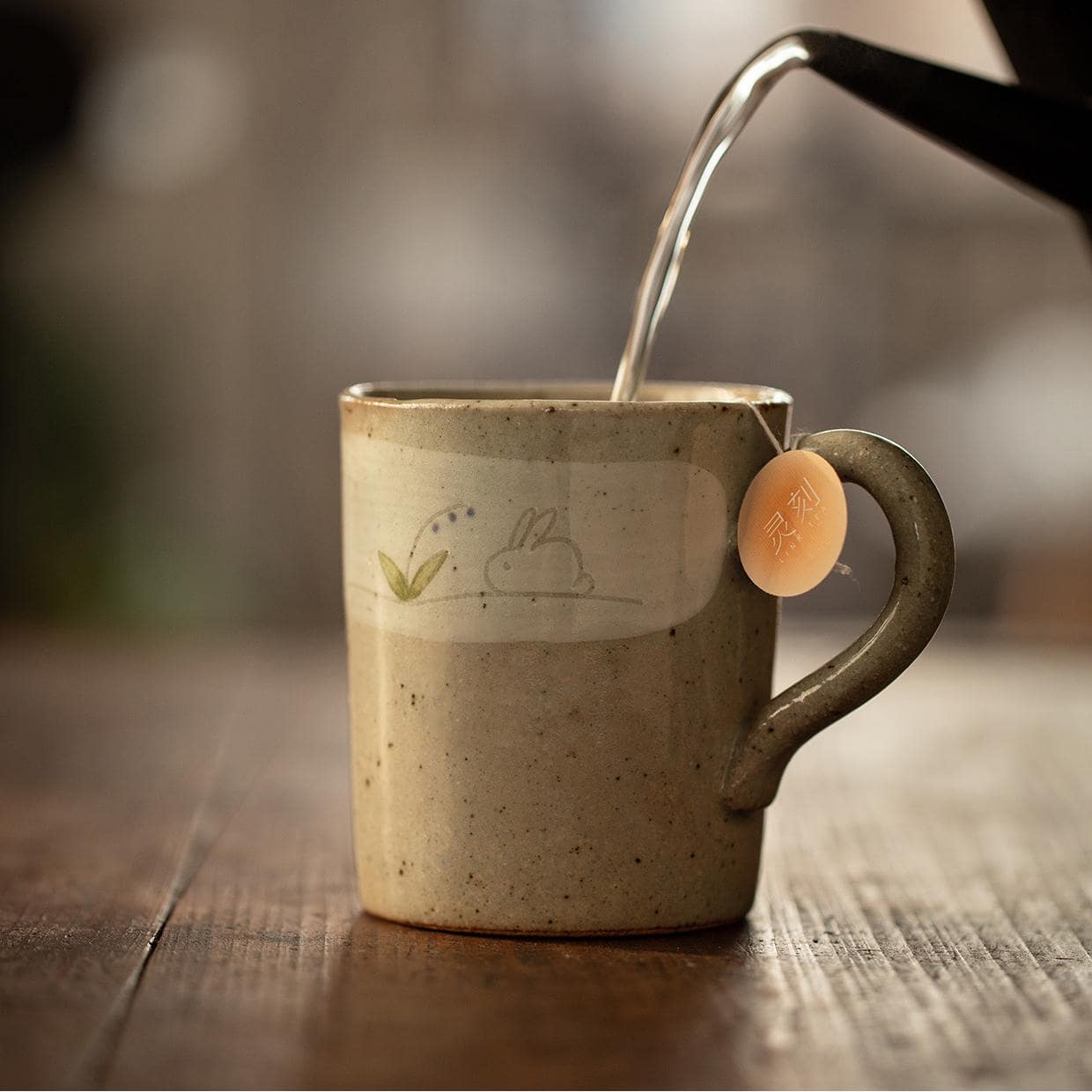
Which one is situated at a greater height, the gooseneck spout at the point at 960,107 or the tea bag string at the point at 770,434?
the gooseneck spout at the point at 960,107

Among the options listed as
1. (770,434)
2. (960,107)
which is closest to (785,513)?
(770,434)

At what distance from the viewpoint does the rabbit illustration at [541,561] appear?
0.48 m

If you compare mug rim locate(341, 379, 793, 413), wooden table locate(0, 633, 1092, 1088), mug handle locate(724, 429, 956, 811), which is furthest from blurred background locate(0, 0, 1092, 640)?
mug handle locate(724, 429, 956, 811)

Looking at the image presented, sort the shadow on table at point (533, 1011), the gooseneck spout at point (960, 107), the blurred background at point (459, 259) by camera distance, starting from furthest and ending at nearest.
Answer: the blurred background at point (459, 259) → the gooseneck spout at point (960, 107) → the shadow on table at point (533, 1011)

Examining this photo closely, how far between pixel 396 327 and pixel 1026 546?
105 centimetres

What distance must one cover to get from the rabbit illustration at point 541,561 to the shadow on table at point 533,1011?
109 mm

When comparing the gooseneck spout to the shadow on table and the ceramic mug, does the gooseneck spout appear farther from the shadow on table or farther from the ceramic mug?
the shadow on table

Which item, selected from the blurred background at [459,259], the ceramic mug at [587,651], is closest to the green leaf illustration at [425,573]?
the ceramic mug at [587,651]

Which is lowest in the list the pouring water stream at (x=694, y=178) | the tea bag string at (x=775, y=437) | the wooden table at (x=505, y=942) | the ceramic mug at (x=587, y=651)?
the wooden table at (x=505, y=942)

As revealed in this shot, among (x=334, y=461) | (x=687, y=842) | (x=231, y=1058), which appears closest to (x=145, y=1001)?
(x=231, y=1058)

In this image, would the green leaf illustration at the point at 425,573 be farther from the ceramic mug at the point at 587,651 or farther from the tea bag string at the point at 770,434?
the tea bag string at the point at 770,434

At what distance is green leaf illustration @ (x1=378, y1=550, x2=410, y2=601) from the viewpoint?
503 millimetres

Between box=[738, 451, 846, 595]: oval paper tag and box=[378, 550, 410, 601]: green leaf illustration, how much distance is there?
0.35 ft

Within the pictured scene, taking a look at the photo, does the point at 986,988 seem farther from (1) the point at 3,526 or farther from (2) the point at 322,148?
(2) the point at 322,148
